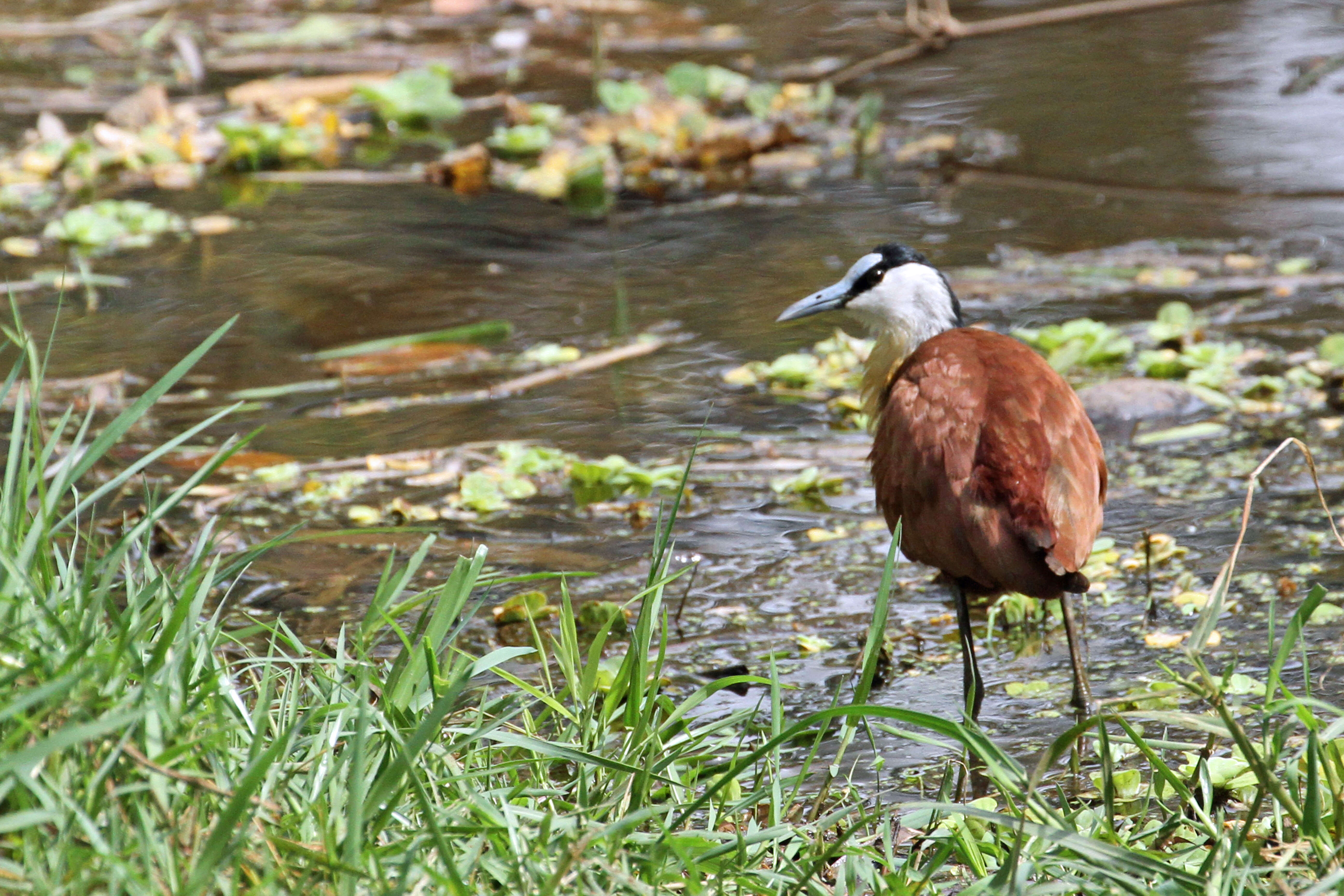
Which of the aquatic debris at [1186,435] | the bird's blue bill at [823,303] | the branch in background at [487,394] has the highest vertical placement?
the bird's blue bill at [823,303]

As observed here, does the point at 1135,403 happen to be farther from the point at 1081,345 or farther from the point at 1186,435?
the point at 1081,345

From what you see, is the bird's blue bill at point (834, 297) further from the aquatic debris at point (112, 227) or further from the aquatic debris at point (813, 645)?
the aquatic debris at point (112, 227)

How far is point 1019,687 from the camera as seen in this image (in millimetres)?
3582

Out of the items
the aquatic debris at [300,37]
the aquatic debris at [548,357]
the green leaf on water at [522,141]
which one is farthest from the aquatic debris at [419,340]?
the aquatic debris at [300,37]

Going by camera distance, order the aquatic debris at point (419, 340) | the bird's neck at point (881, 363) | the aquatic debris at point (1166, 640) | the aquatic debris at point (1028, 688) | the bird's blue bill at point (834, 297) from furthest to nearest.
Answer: the aquatic debris at point (419, 340), the bird's blue bill at point (834, 297), the bird's neck at point (881, 363), the aquatic debris at point (1166, 640), the aquatic debris at point (1028, 688)

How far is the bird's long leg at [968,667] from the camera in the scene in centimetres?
320

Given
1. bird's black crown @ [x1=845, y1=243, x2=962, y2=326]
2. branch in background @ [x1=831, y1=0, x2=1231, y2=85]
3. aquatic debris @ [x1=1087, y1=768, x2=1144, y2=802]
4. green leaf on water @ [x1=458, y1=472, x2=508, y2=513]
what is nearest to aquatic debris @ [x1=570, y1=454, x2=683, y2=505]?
green leaf on water @ [x1=458, y1=472, x2=508, y2=513]

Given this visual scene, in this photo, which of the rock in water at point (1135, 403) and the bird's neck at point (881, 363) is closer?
the bird's neck at point (881, 363)

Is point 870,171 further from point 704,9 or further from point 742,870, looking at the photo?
point 742,870

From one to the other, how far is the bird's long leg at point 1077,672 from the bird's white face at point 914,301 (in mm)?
1268

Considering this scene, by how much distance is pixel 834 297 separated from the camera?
4.64 m

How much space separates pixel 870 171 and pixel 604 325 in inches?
104

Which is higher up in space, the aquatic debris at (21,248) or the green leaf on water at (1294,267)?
the aquatic debris at (21,248)

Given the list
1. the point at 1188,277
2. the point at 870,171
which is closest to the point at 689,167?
the point at 870,171
